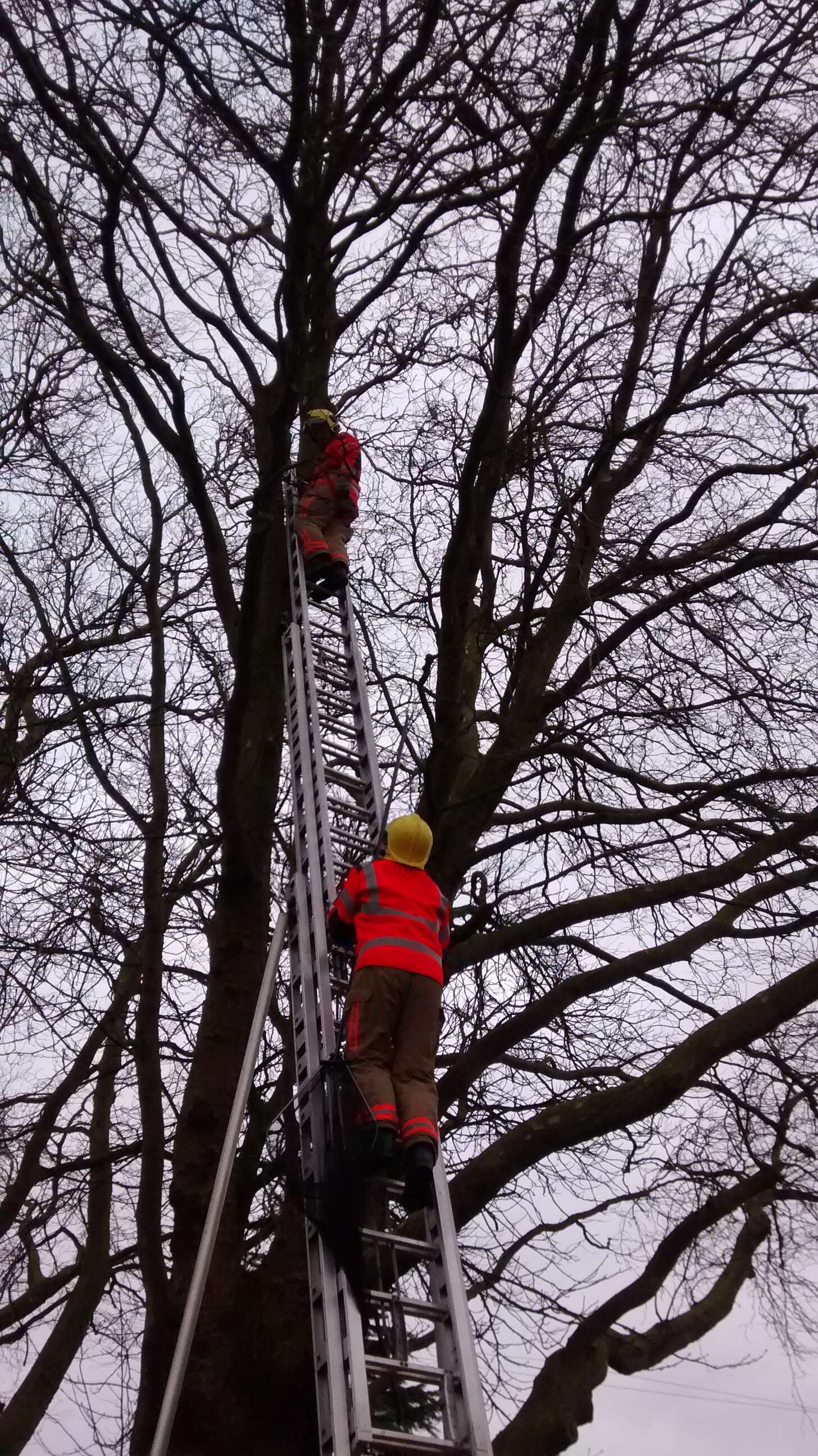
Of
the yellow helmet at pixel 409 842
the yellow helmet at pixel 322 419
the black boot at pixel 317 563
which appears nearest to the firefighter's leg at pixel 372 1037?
the yellow helmet at pixel 409 842

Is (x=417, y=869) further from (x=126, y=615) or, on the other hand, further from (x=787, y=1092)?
(x=126, y=615)

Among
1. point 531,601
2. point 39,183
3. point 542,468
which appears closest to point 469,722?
point 531,601

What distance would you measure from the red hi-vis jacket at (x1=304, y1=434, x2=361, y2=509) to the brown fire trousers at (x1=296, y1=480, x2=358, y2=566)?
0.01m

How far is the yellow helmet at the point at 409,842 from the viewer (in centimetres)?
391

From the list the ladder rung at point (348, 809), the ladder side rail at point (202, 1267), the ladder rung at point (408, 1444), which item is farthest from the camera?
the ladder rung at point (348, 809)

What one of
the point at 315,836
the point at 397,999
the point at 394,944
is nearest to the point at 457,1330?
the point at 397,999

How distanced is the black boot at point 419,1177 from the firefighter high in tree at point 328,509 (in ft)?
10.6

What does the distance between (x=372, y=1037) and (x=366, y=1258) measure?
634 mm

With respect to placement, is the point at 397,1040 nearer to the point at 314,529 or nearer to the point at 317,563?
the point at 317,563

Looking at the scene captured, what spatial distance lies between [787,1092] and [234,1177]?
282cm

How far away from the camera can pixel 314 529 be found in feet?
19.4

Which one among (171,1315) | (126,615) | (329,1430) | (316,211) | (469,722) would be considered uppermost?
(126,615)

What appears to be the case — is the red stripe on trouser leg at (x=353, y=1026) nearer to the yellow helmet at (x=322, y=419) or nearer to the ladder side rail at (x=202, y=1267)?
the ladder side rail at (x=202, y=1267)

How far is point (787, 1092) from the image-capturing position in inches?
226
